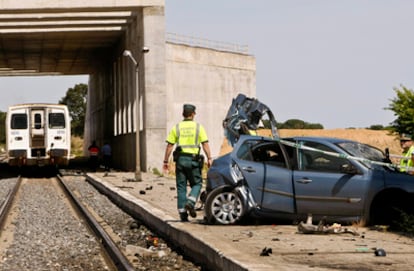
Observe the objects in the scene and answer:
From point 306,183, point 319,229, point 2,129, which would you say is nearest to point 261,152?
point 306,183

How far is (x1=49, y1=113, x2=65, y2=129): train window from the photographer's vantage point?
40594 mm

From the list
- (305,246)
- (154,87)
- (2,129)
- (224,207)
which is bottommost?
(305,246)

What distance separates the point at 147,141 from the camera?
4016 cm

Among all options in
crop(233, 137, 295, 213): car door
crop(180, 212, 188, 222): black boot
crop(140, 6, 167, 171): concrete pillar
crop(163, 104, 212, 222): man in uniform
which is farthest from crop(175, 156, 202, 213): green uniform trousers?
crop(140, 6, 167, 171): concrete pillar

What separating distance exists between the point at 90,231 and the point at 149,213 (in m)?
1.16

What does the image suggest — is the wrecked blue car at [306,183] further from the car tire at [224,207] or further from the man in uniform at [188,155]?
the man in uniform at [188,155]

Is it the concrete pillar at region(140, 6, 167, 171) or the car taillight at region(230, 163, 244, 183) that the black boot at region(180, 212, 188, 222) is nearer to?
the car taillight at region(230, 163, 244, 183)

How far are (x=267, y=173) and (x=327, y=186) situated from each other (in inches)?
38.2

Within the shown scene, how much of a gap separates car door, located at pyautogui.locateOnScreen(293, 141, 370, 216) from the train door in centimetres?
2885

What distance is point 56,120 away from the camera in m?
40.8

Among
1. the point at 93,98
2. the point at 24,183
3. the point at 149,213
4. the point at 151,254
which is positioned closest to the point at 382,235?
the point at 151,254

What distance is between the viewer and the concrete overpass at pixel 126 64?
132 ft

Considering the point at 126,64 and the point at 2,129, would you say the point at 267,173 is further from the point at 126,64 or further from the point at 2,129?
the point at 2,129

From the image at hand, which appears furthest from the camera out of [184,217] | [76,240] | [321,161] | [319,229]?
[76,240]
